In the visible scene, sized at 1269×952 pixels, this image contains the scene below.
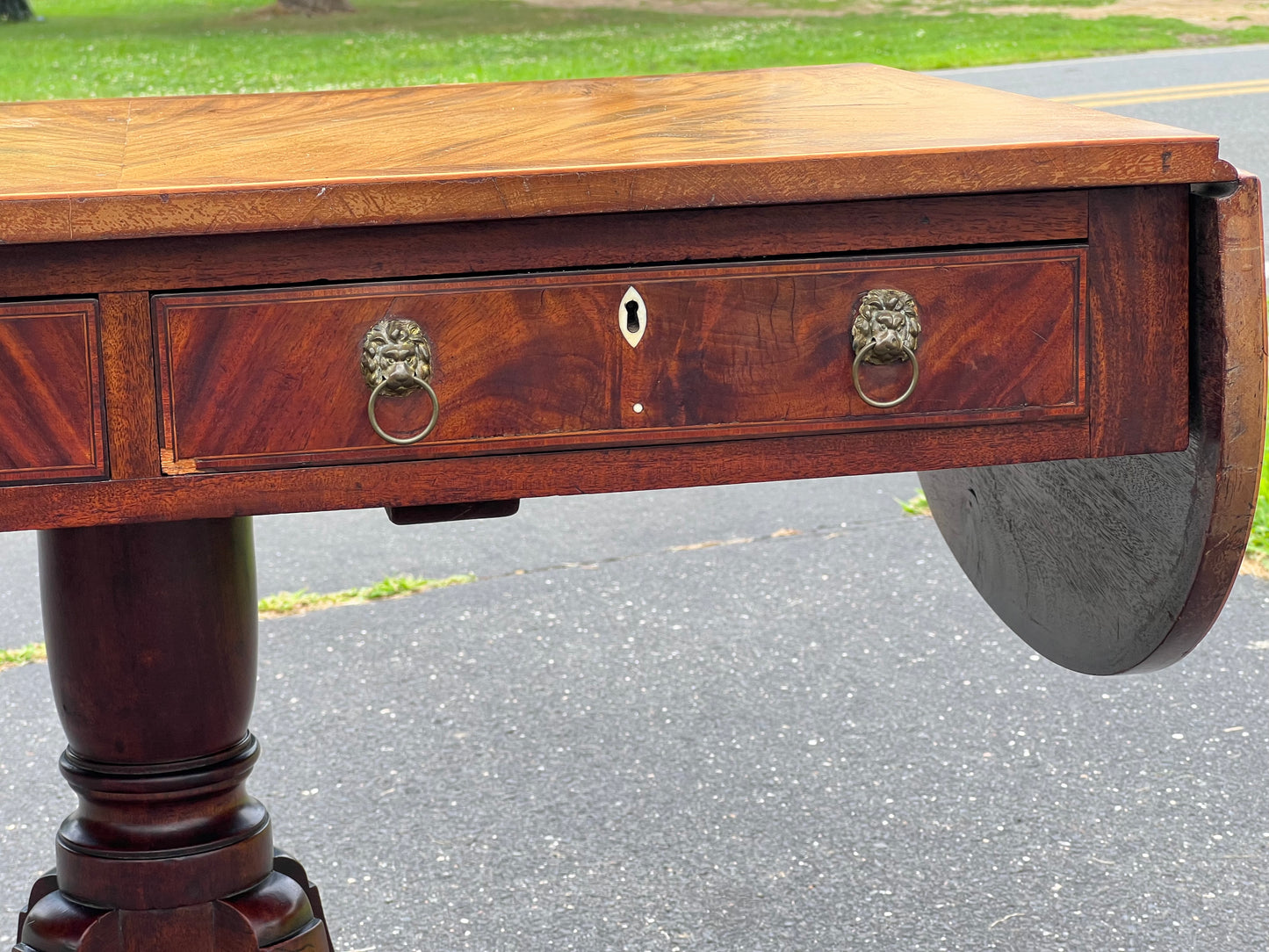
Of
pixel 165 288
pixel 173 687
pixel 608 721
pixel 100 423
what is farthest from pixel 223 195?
pixel 608 721

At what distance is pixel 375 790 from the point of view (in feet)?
7.54

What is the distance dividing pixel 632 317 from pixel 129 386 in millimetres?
367

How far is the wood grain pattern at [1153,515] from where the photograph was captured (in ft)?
3.57

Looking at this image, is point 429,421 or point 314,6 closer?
point 429,421

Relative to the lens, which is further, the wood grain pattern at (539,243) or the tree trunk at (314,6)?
the tree trunk at (314,6)

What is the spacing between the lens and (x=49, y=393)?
1.02 meters

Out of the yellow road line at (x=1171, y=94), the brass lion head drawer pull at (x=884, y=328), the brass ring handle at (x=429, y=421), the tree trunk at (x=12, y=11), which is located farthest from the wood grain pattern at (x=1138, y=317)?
the tree trunk at (x=12, y=11)

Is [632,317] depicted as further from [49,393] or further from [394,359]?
[49,393]

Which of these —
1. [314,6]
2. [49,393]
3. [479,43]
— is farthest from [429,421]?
[314,6]

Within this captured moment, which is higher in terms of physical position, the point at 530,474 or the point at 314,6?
the point at 530,474

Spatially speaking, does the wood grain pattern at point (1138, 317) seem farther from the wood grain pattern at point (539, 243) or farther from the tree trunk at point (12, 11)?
the tree trunk at point (12, 11)

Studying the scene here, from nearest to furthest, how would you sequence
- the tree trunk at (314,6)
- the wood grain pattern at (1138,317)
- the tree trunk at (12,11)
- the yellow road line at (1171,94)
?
the wood grain pattern at (1138,317) → the yellow road line at (1171,94) → the tree trunk at (314,6) → the tree trunk at (12,11)

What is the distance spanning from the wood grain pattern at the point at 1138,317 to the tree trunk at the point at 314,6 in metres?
18.9

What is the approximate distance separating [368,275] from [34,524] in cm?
30
